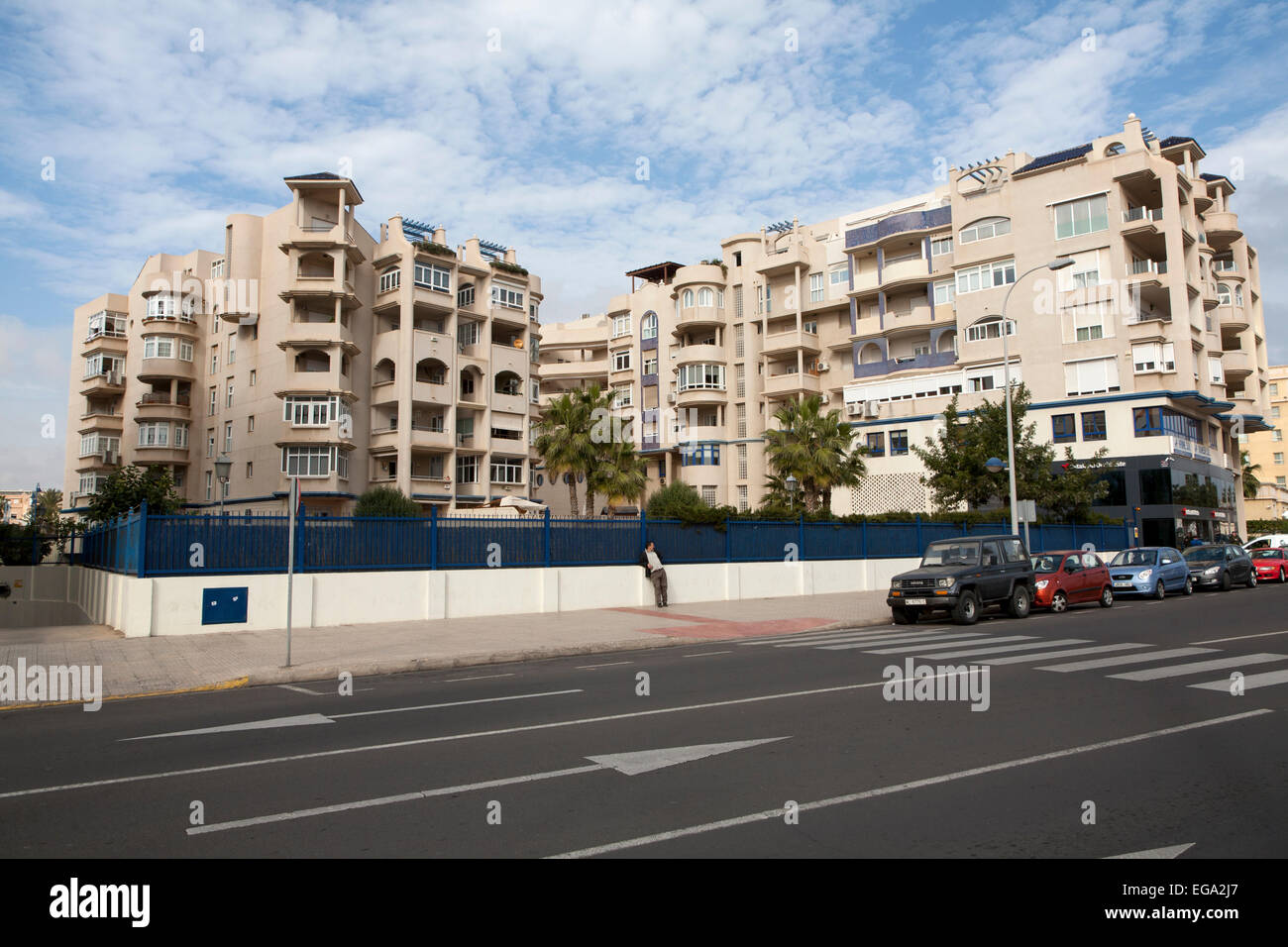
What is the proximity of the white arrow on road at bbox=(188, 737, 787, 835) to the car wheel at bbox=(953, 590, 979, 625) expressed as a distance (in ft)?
39.2

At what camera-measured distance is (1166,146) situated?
50.9 m

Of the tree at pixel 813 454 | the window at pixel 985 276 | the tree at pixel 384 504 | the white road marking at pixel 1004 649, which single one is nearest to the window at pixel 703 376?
the window at pixel 985 276

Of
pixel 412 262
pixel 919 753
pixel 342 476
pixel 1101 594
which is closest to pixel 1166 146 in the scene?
pixel 1101 594

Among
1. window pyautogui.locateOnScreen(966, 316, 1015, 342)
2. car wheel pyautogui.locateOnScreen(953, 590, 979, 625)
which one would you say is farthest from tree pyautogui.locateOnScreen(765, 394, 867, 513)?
car wheel pyautogui.locateOnScreen(953, 590, 979, 625)

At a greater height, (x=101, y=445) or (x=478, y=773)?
(x=101, y=445)

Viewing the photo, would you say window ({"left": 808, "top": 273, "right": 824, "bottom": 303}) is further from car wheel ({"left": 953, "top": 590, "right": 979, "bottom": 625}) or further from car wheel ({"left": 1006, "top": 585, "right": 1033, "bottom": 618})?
car wheel ({"left": 953, "top": 590, "right": 979, "bottom": 625})

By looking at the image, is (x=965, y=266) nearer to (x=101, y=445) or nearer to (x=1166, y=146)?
(x=1166, y=146)

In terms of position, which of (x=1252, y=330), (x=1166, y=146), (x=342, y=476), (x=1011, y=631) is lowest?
(x=1011, y=631)

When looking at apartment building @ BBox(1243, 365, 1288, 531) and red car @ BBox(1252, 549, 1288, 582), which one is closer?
red car @ BBox(1252, 549, 1288, 582)

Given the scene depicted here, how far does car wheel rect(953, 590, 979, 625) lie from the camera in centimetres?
1820

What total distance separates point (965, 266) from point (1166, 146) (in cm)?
1340

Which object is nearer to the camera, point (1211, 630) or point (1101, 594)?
point (1211, 630)

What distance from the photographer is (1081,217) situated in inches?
1866

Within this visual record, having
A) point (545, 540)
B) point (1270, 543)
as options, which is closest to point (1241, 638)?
point (545, 540)
